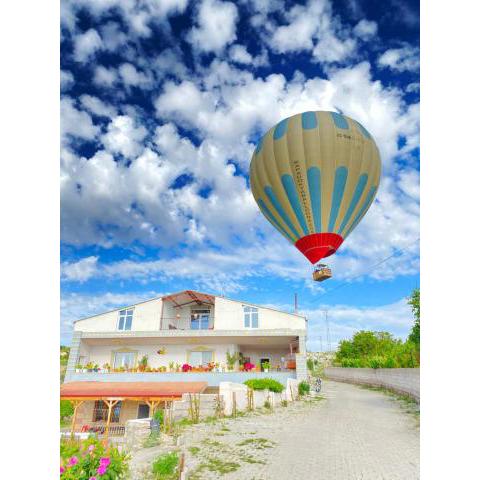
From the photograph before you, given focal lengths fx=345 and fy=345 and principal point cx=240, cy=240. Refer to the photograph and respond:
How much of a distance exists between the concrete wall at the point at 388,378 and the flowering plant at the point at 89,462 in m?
18.2

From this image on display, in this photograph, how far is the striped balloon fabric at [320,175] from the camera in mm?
10969

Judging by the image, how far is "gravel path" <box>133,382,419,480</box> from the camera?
26.4 feet

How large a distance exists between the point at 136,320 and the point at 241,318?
7661 millimetres

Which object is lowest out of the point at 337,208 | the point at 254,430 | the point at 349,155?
the point at 254,430

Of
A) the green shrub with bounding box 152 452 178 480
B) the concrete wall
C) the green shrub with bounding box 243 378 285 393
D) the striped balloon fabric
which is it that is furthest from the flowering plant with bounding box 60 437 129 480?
the concrete wall

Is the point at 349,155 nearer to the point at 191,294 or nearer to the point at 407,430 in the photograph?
the point at 407,430

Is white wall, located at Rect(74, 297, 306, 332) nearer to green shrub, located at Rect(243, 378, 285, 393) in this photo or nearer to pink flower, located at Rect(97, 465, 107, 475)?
green shrub, located at Rect(243, 378, 285, 393)

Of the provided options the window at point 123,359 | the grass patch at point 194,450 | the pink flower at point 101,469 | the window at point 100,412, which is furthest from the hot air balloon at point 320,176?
the window at point 123,359

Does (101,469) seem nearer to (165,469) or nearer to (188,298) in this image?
(165,469)

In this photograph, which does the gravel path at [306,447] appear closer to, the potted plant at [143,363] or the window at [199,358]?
the window at [199,358]

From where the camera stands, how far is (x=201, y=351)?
24734mm

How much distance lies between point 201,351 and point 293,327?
6.88 m

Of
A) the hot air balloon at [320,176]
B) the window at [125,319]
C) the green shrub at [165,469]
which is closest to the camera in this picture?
the green shrub at [165,469]
